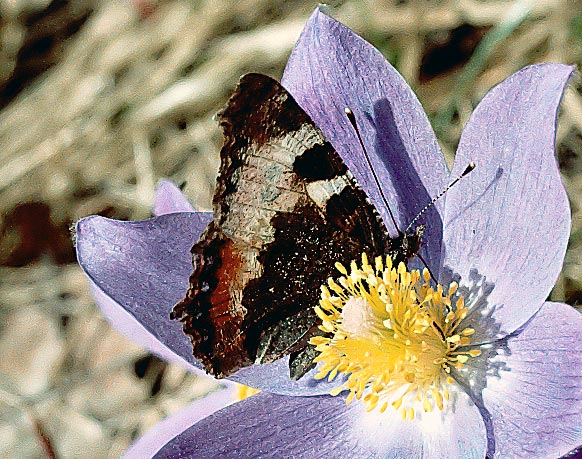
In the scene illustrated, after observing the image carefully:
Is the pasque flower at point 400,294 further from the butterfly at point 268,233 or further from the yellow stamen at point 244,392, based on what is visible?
the yellow stamen at point 244,392

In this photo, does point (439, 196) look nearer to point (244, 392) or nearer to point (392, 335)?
point (392, 335)

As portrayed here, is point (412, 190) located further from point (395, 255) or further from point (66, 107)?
point (66, 107)

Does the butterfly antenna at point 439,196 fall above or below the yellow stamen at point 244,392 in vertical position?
above

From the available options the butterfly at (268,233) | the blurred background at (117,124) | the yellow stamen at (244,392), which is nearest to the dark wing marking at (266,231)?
the butterfly at (268,233)

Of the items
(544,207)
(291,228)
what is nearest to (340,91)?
(291,228)

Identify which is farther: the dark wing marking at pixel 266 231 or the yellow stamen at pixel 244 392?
the yellow stamen at pixel 244 392

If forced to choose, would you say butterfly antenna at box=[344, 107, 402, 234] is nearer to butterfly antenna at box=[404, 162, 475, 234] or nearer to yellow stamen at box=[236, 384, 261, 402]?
butterfly antenna at box=[404, 162, 475, 234]

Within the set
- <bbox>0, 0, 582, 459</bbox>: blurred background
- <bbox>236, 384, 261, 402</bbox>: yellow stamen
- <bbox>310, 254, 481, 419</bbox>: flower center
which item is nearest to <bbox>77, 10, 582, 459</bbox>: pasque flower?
<bbox>310, 254, 481, 419</bbox>: flower center

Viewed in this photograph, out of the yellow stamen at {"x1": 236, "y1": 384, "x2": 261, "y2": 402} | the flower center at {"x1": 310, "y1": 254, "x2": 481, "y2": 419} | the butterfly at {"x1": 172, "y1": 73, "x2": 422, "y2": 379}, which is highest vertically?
the butterfly at {"x1": 172, "y1": 73, "x2": 422, "y2": 379}
